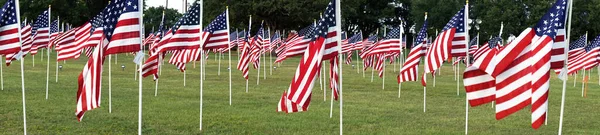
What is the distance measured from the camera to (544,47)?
9.95 m

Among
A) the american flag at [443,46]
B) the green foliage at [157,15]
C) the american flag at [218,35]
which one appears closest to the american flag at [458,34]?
the american flag at [443,46]

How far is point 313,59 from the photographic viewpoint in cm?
1189

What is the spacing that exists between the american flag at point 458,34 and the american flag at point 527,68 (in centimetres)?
595

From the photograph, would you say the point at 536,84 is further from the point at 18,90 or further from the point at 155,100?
the point at 18,90

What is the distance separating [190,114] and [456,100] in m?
9.73

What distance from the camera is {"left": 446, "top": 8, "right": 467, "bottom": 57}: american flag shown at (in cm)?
1634

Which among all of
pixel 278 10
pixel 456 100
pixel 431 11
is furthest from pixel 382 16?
pixel 456 100

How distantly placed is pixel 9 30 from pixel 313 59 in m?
5.42

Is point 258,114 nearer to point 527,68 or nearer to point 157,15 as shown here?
A: point 527,68

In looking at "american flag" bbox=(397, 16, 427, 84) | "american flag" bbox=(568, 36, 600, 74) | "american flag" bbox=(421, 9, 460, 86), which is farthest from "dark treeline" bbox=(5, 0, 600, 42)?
"american flag" bbox=(421, 9, 460, 86)

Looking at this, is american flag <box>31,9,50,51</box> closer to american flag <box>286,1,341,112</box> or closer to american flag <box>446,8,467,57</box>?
american flag <box>446,8,467,57</box>

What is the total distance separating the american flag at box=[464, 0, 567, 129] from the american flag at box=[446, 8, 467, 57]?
19.5 feet

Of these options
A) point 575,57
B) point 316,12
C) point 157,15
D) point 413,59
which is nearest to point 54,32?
point 413,59

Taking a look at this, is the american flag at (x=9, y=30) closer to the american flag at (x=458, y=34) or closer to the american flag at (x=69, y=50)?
the american flag at (x=69, y=50)
